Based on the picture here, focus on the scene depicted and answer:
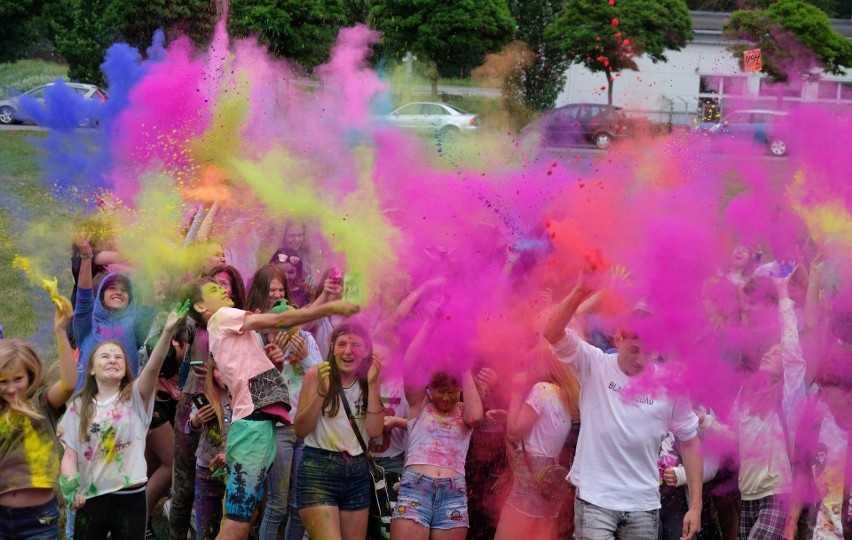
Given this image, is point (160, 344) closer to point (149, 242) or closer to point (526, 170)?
point (149, 242)

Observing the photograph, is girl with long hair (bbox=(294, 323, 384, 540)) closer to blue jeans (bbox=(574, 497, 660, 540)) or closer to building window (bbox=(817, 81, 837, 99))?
blue jeans (bbox=(574, 497, 660, 540))

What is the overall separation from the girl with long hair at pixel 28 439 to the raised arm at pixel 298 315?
2.67ft

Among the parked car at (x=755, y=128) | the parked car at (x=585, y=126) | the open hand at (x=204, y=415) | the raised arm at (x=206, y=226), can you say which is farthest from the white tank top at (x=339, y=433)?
the parked car at (x=755, y=128)

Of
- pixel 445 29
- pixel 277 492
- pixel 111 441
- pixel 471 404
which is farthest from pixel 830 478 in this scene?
pixel 445 29

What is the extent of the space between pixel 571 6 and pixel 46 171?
1218 centimetres

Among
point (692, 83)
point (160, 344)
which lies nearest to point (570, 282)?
point (160, 344)

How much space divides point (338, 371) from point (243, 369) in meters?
0.46

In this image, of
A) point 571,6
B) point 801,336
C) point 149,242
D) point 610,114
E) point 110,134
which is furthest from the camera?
point 571,6

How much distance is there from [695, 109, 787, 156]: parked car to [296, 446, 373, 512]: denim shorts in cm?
257

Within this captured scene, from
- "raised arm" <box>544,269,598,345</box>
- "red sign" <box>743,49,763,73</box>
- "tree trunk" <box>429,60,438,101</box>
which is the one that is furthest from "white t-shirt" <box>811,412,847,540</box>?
"tree trunk" <box>429,60,438,101</box>

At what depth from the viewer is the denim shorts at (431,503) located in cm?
445

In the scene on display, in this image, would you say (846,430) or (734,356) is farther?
(734,356)

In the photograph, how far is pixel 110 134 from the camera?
229 inches

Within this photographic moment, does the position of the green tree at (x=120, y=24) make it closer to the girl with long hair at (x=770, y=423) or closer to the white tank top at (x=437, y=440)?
the white tank top at (x=437, y=440)
